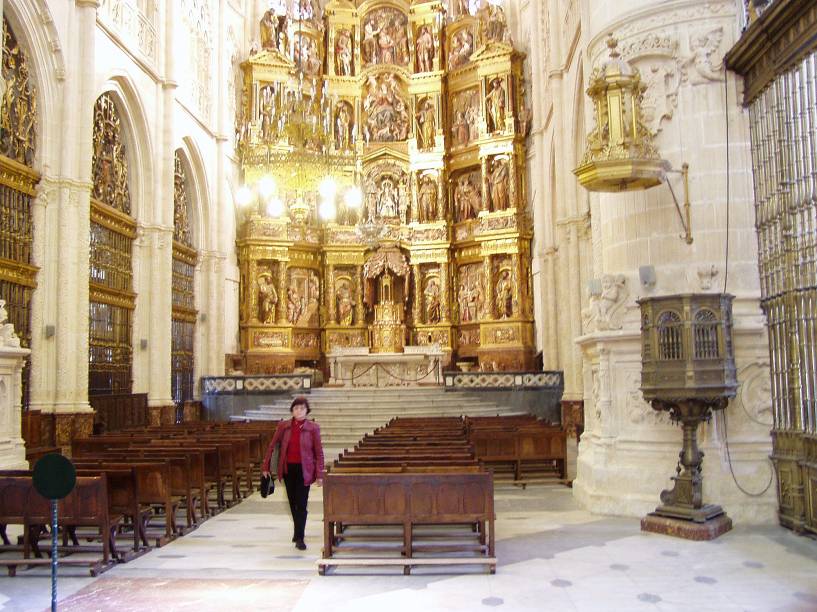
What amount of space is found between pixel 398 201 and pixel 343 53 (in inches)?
241

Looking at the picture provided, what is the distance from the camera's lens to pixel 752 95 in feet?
33.6

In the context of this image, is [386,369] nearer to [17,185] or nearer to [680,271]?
[17,185]

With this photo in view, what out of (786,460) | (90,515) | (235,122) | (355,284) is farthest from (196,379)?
(786,460)

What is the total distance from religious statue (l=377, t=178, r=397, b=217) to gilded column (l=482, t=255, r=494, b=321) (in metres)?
4.14

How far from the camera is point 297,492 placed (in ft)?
28.4

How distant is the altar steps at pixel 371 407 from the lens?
770 inches

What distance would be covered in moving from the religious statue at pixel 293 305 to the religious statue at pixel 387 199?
13.9 ft

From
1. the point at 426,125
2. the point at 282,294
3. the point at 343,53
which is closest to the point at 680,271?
the point at 282,294

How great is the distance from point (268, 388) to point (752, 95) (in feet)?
52.7

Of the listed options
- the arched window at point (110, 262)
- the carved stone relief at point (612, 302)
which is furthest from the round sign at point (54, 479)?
the arched window at point (110, 262)

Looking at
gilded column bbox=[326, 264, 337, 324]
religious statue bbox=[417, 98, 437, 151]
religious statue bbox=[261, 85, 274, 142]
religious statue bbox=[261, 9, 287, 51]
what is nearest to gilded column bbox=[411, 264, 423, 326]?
gilded column bbox=[326, 264, 337, 324]

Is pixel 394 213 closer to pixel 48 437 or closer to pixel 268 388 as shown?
pixel 268 388

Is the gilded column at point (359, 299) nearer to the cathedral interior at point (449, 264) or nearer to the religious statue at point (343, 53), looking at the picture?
the cathedral interior at point (449, 264)

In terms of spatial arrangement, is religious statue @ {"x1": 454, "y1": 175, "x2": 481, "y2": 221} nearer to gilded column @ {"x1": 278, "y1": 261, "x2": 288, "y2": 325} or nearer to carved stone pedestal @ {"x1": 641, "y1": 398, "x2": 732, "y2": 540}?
gilded column @ {"x1": 278, "y1": 261, "x2": 288, "y2": 325}
